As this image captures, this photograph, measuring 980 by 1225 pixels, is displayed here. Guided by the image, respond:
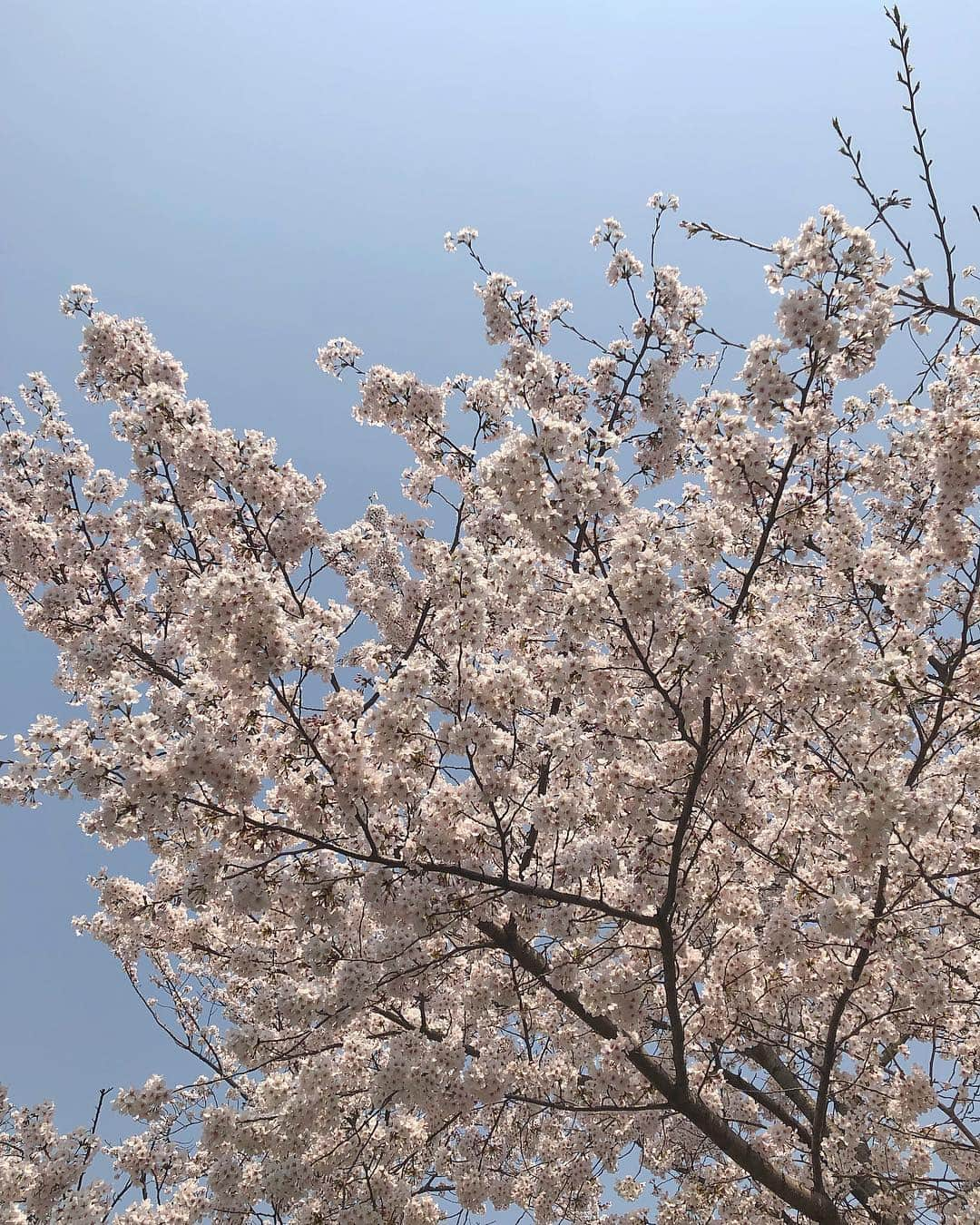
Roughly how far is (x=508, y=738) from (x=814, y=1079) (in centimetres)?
633

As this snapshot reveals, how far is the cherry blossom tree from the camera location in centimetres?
564

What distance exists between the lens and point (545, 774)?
7.31m

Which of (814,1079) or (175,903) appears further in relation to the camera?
(175,903)

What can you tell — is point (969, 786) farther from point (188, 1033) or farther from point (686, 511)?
point (188, 1033)

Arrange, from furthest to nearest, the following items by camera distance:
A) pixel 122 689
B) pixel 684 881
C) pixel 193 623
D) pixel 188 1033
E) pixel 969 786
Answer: pixel 188 1033 < pixel 684 881 < pixel 969 786 < pixel 193 623 < pixel 122 689

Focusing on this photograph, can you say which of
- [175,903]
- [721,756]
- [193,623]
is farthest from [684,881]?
[175,903]

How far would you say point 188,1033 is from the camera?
38.1 feet

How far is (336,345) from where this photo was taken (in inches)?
353

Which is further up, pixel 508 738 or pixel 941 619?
pixel 941 619

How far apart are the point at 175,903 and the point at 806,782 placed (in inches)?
330

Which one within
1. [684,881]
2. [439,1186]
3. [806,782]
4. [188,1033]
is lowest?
[439,1186]

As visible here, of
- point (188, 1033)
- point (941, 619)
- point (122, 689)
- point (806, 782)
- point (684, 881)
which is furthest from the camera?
point (188, 1033)

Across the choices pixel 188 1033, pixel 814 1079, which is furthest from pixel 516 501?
pixel 188 1033

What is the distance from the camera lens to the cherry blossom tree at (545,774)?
564cm
